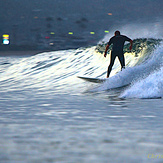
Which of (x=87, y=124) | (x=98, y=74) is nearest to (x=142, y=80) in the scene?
(x=87, y=124)

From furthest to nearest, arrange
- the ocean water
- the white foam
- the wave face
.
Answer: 1. the wave face
2. the white foam
3. the ocean water

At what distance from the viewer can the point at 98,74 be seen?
21.3 metres

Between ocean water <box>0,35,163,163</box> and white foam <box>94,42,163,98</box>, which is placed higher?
white foam <box>94,42,163,98</box>

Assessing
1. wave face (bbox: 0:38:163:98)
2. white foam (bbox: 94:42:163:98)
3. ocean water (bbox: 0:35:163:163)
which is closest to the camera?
ocean water (bbox: 0:35:163:163)

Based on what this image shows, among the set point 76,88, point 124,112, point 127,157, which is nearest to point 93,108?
point 124,112

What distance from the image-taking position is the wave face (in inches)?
501

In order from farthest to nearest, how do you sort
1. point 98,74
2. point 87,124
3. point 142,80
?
point 98,74, point 142,80, point 87,124

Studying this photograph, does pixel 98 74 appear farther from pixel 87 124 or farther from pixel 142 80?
pixel 87 124

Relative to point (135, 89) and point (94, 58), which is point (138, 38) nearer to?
point (94, 58)

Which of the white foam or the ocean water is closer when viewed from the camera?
the ocean water

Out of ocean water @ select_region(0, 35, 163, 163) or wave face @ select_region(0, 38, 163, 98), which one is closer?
ocean water @ select_region(0, 35, 163, 163)

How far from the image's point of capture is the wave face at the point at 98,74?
1273cm

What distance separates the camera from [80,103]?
10758mm

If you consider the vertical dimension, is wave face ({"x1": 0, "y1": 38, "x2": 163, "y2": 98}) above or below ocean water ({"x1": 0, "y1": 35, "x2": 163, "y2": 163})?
above
